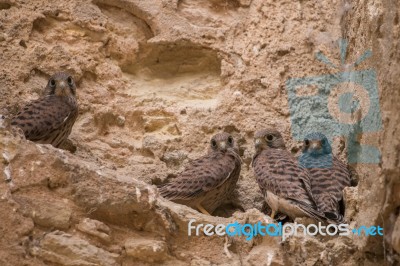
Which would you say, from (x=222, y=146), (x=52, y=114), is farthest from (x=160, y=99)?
(x=52, y=114)

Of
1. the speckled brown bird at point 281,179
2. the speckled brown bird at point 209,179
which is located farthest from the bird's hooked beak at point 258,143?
the speckled brown bird at point 209,179

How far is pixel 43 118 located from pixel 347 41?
2419 millimetres

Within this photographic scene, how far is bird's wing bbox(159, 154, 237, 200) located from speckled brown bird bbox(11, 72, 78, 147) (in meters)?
0.80

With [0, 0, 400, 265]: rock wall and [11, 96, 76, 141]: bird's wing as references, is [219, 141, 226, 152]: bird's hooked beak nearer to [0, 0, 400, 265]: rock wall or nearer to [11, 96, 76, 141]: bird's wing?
[0, 0, 400, 265]: rock wall

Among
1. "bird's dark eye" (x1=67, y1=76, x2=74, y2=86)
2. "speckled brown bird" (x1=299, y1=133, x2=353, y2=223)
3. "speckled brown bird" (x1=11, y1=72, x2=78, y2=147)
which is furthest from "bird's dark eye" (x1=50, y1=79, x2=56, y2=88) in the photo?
"speckled brown bird" (x1=299, y1=133, x2=353, y2=223)

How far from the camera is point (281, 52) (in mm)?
6656

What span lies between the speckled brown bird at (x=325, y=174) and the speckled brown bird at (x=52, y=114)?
5.59 feet

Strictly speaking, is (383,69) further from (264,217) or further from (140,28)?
(140,28)

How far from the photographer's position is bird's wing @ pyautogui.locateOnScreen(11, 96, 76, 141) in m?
5.55

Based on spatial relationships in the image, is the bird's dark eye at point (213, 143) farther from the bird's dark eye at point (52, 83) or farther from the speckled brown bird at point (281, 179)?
the bird's dark eye at point (52, 83)

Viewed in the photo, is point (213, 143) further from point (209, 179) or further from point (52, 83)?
point (52, 83)

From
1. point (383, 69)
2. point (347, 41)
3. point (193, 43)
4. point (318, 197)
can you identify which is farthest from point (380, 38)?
point (193, 43)

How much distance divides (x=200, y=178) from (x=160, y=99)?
109 centimetres

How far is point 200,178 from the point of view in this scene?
566cm
